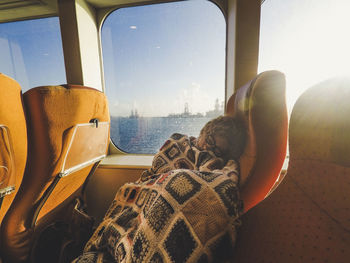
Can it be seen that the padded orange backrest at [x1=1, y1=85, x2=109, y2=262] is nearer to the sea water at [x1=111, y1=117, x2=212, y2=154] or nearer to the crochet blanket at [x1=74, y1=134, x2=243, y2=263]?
the crochet blanket at [x1=74, y1=134, x2=243, y2=263]

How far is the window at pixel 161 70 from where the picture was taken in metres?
1.73

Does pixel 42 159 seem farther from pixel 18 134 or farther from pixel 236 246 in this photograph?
pixel 236 246

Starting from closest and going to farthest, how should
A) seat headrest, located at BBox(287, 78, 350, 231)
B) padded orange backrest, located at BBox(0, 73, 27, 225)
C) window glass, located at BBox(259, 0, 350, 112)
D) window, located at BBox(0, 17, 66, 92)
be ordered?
seat headrest, located at BBox(287, 78, 350, 231)
padded orange backrest, located at BBox(0, 73, 27, 225)
window glass, located at BBox(259, 0, 350, 112)
window, located at BBox(0, 17, 66, 92)

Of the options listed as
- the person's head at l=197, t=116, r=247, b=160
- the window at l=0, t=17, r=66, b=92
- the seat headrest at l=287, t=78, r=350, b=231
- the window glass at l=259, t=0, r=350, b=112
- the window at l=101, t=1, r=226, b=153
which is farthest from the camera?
the window at l=0, t=17, r=66, b=92

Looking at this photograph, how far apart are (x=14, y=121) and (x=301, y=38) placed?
7.44 feet

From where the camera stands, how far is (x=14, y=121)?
616 mm

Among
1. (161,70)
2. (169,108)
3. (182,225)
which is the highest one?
(161,70)

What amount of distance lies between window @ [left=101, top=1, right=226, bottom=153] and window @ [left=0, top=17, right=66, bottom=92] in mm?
704

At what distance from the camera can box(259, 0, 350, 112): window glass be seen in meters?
1.39

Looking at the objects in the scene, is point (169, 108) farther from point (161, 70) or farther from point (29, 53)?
point (29, 53)

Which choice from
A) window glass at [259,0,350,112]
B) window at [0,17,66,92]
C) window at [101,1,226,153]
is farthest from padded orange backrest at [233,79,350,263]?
window at [0,17,66,92]

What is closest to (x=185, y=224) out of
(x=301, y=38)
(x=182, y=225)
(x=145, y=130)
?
(x=182, y=225)

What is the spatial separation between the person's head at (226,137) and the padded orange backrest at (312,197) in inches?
12.6

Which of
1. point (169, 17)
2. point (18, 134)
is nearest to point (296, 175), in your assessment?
point (18, 134)
